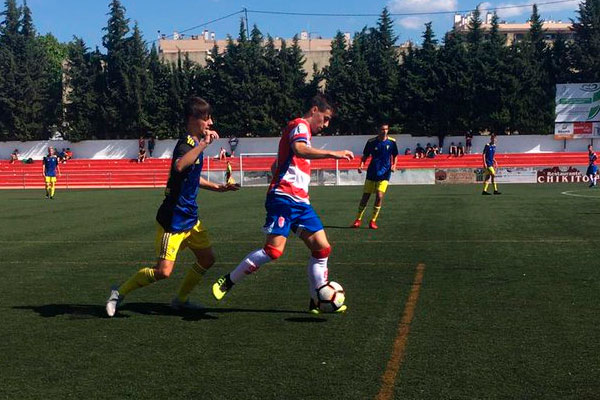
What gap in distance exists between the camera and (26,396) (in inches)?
170

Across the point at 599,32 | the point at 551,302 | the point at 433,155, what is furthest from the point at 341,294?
the point at 599,32

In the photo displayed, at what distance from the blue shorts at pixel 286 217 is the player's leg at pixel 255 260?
0.28 feet

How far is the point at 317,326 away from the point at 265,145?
49.5 meters

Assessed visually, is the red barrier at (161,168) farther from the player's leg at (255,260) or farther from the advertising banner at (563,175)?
the player's leg at (255,260)

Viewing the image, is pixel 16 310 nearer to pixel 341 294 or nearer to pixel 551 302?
pixel 341 294

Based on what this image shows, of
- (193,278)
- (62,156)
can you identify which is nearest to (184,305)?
(193,278)

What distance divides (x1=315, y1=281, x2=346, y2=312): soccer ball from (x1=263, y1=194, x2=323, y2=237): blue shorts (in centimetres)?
57

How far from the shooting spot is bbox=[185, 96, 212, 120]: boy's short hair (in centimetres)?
626

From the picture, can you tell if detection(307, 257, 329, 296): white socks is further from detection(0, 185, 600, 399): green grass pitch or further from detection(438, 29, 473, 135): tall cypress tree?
detection(438, 29, 473, 135): tall cypress tree

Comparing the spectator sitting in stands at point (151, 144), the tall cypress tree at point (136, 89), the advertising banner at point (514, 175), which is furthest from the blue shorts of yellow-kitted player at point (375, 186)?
the tall cypress tree at point (136, 89)

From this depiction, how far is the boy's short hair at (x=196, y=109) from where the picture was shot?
6258 mm

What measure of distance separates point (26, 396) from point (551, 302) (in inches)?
195

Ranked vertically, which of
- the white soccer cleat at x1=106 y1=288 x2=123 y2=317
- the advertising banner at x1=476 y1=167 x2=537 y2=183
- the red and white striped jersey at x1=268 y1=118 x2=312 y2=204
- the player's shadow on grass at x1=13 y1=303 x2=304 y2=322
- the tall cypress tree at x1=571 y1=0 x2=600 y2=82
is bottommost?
the advertising banner at x1=476 y1=167 x2=537 y2=183

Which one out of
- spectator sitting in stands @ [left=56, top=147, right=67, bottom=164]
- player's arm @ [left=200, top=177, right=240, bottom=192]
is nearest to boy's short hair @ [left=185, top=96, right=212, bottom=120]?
player's arm @ [left=200, top=177, right=240, bottom=192]
